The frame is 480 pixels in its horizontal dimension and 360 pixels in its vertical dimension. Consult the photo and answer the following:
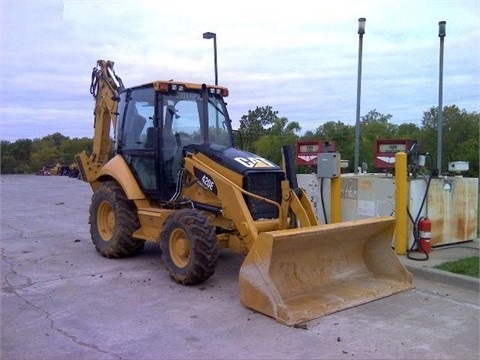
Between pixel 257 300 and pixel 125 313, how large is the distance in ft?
4.72

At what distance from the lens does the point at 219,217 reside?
7000mm

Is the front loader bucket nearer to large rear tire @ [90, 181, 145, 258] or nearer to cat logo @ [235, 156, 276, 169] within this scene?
cat logo @ [235, 156, 276, 169]

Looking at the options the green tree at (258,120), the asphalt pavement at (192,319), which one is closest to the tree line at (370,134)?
the green tree at (258,120)

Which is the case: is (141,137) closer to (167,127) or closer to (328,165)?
(167,127)

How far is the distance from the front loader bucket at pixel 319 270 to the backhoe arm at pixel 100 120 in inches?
194

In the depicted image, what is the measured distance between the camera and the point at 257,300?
555cm

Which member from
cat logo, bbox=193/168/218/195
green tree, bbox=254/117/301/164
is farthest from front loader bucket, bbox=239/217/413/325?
green tree, bbox=254/117/301/164

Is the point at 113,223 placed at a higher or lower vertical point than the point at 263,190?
lower

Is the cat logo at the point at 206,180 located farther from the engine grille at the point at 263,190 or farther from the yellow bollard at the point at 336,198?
the yellow bollard at the point at 336,198

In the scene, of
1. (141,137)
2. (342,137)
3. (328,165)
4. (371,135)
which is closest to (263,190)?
(328,165)

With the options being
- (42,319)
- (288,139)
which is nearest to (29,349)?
(42,319)

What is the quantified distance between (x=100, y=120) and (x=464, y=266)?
6618 mm

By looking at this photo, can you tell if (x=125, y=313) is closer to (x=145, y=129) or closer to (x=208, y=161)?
(x=208, y=161)

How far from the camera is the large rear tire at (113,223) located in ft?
26.3
